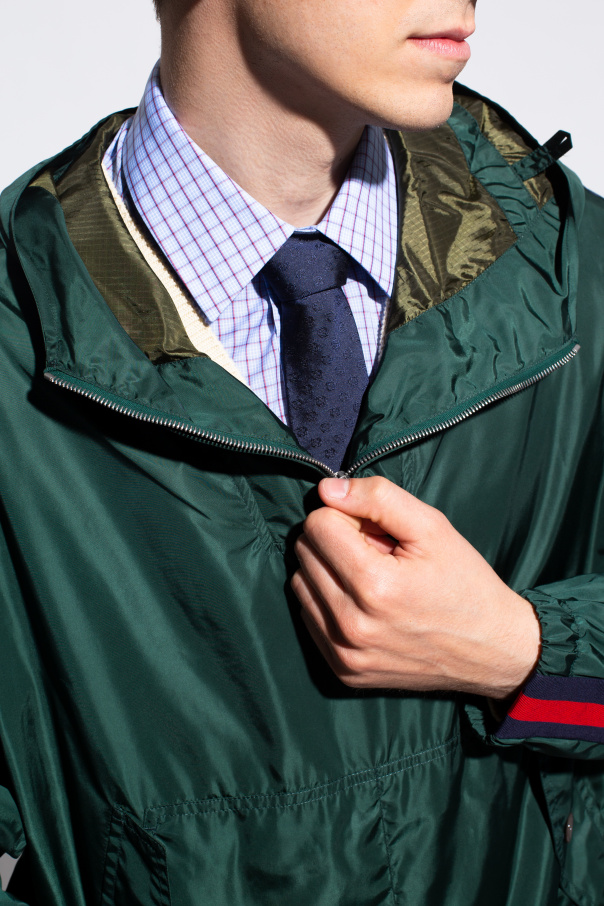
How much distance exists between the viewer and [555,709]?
0.98 metres

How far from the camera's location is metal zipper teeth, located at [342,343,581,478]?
92cm

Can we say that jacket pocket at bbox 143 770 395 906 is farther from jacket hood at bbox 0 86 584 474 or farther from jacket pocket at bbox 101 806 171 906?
jacket hood at bbox 0 86 584 474

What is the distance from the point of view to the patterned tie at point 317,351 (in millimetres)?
1007

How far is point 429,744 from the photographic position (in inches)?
41.2

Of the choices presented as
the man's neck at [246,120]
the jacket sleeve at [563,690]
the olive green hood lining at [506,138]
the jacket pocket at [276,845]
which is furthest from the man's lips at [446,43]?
the jacket pocket at [276,845]

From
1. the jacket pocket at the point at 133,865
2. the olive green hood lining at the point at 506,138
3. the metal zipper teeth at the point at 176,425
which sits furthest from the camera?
the olive green hood lining at the point at 506,138

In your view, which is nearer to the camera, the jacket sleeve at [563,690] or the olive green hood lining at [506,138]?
the jacket sleeve at [563,690]

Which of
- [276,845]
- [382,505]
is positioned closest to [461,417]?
[382,505]

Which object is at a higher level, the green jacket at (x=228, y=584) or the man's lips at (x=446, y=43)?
the man's lips at (x=446, y=43)

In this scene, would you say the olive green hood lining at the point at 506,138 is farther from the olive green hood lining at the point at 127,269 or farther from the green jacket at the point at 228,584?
the olive green hood lining at the point at 127,269

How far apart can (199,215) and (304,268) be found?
0.15 m

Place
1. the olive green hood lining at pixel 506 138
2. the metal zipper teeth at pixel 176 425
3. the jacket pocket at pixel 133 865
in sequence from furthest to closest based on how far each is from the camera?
the olive green hood lining at pixel 506 138 < the jacket pocket at pixel 133 865 < the metal zipper teeth at pixel 176 425

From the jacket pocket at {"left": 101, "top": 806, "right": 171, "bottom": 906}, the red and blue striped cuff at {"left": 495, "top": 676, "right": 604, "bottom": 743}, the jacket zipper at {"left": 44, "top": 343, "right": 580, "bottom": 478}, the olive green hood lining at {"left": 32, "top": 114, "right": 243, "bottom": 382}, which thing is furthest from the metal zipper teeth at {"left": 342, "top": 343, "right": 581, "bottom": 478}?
the jacket pocket at {"left": 101, "top": 806, "right": 171, "bottom": 906}

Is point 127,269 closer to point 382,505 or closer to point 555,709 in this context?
point 382,505
